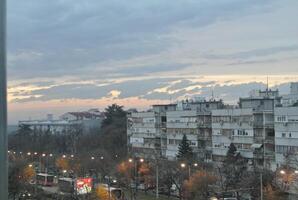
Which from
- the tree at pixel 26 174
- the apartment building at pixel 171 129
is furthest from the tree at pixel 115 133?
the tree at pixel 26 174

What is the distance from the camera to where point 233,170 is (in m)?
27.5

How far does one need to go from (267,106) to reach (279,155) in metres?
4.43

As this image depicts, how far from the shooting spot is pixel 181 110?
143ft

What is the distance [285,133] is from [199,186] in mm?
7981

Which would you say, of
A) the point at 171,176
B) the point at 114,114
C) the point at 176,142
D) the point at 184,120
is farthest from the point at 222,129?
the point at 114,114

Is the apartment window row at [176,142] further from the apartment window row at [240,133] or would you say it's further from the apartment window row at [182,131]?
the apartment window row at [240,133]

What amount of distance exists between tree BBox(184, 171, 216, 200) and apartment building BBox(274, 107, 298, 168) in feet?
17.6

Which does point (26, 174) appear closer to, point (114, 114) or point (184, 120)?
point (184, 120)

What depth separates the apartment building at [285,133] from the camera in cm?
2919

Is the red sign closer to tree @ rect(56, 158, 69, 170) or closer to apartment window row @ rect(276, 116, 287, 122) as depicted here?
apartment window row @ rect(276, 116, 287, 122)

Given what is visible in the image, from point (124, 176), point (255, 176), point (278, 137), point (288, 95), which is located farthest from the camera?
point (288, 95)

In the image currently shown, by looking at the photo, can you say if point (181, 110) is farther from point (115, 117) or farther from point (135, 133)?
point (115, 117)

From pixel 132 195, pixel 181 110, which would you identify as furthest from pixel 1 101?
pixel 181 110

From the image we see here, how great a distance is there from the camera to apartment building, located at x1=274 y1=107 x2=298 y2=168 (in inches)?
1149
